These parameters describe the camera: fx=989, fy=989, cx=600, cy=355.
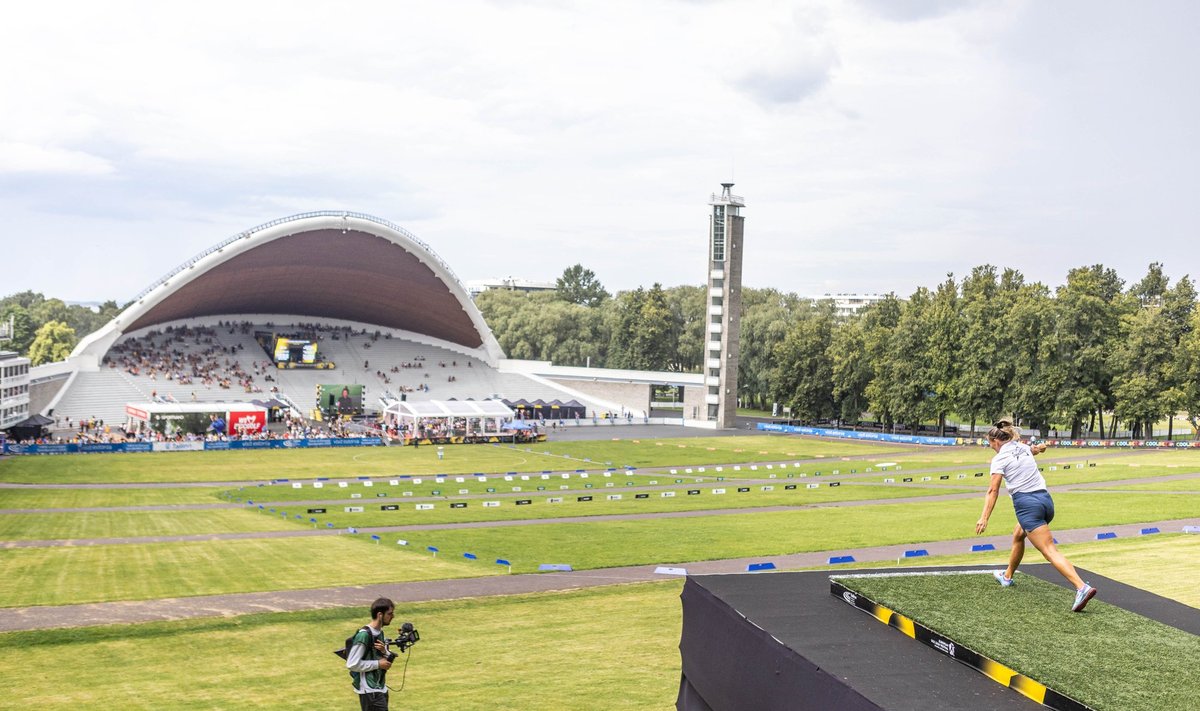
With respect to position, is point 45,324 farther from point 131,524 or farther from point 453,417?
point 131,524

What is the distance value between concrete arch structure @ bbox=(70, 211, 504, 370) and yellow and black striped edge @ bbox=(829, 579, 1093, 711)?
74537 millimetres

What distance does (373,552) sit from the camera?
98.1ft

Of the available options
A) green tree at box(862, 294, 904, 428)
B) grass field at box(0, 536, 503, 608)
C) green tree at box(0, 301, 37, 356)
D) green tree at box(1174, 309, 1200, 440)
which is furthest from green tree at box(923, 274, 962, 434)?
green tree at box(0, 301, 37, 356)

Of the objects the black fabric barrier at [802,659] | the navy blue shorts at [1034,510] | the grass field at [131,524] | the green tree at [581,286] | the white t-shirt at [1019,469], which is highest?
the green tree at [581,286]

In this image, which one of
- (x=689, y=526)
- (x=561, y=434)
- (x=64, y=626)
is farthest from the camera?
(x=561, y=434)

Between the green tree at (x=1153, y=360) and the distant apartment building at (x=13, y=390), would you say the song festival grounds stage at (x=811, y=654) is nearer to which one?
the distant apartment building at (x=13, y=390)

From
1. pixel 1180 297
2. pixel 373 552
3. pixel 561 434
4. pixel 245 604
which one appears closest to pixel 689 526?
pixel 373 552

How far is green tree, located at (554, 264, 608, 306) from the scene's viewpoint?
18225 cm

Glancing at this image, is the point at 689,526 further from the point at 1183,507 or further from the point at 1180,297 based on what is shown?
the point at 1180,297

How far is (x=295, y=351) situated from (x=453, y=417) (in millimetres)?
27986

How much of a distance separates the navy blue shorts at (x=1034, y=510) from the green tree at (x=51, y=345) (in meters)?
127

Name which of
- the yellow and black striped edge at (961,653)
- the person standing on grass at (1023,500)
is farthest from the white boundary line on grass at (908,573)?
the person standing on grass at (1023,500)

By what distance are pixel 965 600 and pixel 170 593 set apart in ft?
67.1

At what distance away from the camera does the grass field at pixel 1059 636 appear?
681 centimetres
